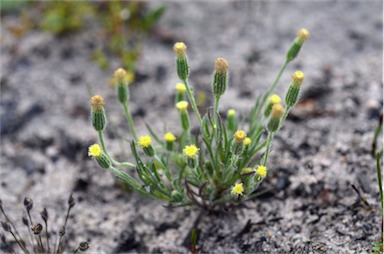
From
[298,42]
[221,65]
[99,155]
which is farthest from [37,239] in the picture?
[298,42]

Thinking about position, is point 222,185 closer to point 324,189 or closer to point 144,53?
point 324,189

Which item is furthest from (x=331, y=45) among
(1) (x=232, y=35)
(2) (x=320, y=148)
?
(2) (x=320, y=148)

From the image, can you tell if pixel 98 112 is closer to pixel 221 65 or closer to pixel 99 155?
pixel 99 155

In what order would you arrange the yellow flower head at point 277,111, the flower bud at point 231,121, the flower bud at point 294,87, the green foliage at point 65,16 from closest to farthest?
the yellow flower head at point 277,111 < the flower bud at point 294,87 < the flower bud at point 231,121 < the green foliage at point 65,16

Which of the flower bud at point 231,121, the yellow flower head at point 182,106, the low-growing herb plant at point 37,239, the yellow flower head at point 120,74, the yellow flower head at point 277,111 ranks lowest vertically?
the low-growing herb plant at point 37,239

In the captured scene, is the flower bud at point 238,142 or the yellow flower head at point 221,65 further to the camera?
the yellow flower head at point 221,65

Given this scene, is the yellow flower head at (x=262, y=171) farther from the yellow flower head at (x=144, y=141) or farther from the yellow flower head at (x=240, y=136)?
the yellow flower head at (x=144, y=141)

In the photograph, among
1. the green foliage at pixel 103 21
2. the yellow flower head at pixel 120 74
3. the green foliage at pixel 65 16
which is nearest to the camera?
the yellow flower head at pixel 120 74

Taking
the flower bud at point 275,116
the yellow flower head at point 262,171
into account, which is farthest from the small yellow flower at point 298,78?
the yellow flower head at point 262,171
